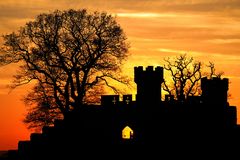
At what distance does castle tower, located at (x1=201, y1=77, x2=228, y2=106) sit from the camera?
3103 inches

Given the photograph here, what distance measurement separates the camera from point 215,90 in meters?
79.9

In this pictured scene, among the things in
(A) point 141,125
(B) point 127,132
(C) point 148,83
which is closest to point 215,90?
(C) point 148,83

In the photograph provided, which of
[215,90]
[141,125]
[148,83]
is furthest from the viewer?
[148,83]

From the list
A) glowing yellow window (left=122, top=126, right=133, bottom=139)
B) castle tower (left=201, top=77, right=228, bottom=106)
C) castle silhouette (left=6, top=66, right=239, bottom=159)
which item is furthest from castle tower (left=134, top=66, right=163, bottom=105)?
castle tower (left=201, top=77, right=228, bottom=106)

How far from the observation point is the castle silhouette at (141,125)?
7525 cm

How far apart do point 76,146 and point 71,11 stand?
12774 mm

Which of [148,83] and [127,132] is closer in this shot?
[127,132]

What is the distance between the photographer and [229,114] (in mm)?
77562

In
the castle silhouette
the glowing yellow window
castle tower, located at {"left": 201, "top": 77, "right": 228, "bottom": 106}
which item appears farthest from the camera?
castle tower, located at {"left": 201, "top": 77, "right": 228, "bottom": 106}

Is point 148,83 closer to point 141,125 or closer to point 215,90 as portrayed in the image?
point 141,125

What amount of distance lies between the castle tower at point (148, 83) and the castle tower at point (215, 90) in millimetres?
4055

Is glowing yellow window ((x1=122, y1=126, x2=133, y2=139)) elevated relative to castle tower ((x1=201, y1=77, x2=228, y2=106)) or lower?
lower

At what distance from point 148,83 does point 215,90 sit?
6056mm

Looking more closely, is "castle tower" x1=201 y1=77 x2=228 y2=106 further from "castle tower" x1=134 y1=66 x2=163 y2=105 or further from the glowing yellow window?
the glowing yellow window
